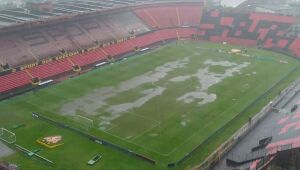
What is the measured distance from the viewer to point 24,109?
2196 inches

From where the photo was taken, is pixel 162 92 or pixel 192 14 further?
pixel 192 14

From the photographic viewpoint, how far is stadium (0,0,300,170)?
42844 mm

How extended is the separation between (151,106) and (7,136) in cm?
2022

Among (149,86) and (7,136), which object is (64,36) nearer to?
(149,86)

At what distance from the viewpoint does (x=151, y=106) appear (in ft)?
183

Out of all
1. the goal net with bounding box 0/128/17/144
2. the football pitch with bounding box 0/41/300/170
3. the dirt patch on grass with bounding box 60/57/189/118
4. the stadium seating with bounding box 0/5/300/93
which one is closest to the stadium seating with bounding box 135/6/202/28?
the stadium seating with bounding box 0/5/300/93

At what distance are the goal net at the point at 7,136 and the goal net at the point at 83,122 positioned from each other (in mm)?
8122

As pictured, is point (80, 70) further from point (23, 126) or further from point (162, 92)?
point (23, 126)

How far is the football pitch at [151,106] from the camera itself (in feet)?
144

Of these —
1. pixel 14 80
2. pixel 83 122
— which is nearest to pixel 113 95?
pixel 83 122

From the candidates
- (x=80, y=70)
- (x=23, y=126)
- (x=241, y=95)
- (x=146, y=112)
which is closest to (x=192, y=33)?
(x=80, y=70)

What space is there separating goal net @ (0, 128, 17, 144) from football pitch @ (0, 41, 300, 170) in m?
0.83

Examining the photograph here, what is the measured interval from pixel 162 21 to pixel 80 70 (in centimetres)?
3934

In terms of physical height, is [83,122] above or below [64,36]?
below
